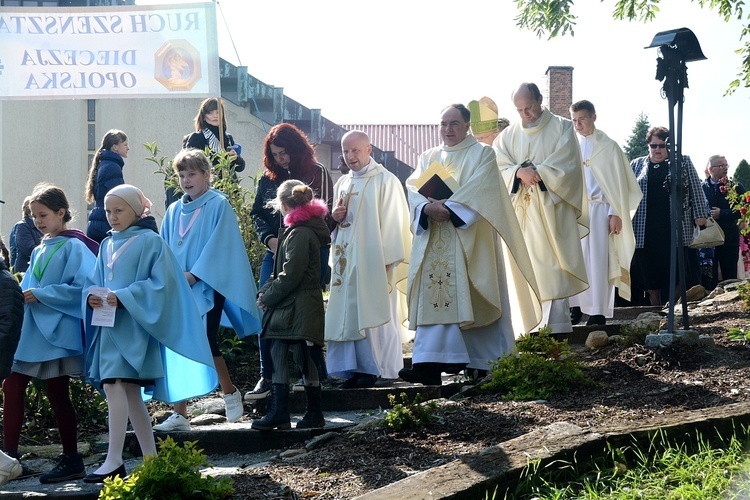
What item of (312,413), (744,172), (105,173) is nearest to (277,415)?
(312,413)

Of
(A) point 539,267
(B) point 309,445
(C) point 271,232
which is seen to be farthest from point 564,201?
(B) point 309,445

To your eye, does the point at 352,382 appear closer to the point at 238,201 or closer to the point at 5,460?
the point at 238,201

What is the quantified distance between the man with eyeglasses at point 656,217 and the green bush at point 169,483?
786 cm

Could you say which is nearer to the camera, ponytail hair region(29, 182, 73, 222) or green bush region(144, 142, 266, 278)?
ponytail hair region(29, 182, 73, 222)

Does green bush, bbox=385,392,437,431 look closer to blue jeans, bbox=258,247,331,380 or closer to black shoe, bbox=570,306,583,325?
blue jeans, bbox=258,247,331,380

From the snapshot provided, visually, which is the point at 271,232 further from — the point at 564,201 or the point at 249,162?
the point at 249,162

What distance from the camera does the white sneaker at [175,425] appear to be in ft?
22.6

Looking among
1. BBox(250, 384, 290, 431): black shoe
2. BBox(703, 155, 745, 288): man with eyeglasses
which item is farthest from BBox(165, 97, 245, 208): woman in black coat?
BBox(703, 155, 745, 288): man with eyeglasses

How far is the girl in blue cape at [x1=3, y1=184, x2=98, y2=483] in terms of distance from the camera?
652cm

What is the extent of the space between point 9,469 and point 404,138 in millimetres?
32465

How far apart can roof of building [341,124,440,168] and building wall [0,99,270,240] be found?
12.8 meters

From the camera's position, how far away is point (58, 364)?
260 inches

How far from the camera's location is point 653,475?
15.6ft

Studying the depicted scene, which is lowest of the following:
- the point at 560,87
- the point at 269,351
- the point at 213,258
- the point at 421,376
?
the point at 421,376
